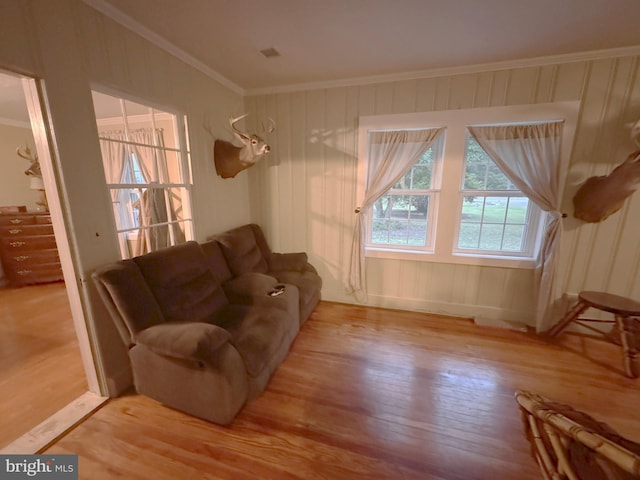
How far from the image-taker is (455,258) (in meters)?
2.76

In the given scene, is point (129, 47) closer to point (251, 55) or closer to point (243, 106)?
point (251, 55)

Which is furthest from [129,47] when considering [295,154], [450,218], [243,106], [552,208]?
[552,208]

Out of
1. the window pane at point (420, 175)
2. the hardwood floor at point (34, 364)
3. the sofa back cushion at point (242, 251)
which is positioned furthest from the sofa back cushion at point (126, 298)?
the window pane at point (420, 175)

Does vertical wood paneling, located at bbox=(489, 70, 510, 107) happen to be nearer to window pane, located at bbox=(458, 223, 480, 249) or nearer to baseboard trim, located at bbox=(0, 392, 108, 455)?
window pane, located at bbox=(458, 223, 480, 249)

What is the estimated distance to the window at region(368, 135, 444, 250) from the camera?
109 inches

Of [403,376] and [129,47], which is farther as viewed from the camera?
[403,376]

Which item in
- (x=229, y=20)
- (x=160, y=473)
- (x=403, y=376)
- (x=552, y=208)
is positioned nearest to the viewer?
(x=160, y=473)

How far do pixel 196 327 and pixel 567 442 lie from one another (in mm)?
1658

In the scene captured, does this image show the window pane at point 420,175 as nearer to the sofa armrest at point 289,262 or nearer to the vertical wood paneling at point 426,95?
the vertical wood paneling at point 426,95

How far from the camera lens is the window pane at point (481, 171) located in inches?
102

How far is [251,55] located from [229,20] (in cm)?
49

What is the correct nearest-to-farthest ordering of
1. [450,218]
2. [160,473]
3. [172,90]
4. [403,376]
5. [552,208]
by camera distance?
[160,473] < [403,376] < [172,90] < [552,208] < [450,218]

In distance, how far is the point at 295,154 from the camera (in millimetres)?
3018

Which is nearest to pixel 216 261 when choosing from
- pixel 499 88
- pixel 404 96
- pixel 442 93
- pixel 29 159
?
pixel 404 96
